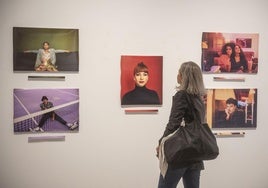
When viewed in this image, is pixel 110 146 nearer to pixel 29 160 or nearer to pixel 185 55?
pixel 29 160

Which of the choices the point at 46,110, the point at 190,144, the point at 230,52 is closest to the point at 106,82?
the point at 46,110

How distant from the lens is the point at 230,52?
10.7 feet

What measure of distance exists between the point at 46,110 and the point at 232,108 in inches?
71.7

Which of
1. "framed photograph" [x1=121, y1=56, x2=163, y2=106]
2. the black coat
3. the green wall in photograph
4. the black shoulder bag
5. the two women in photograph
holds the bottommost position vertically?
the black shoulder bag

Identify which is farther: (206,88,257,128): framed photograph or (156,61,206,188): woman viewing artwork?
(206,88,257,128): framed photograph

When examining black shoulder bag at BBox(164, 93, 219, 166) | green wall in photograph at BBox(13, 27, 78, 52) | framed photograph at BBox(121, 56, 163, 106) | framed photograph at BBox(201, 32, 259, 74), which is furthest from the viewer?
framed photograph at BBox(201, 32, 259, 74)

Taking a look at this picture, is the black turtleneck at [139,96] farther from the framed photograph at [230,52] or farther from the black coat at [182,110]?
the black coat at [182,110]

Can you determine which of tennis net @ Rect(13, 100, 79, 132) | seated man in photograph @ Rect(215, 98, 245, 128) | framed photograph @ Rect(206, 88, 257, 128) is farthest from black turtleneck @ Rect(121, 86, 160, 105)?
seated man in photograph @ Rect(215, 98, 245, 128)

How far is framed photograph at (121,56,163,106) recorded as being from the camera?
308 cm

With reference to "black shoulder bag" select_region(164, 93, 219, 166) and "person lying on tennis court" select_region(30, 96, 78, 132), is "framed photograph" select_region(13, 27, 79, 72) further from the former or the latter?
"black shoulder bag" select_region(164, 93, 219, 166)

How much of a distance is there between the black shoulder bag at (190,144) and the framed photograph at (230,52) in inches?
42.7

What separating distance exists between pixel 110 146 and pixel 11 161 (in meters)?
0.91

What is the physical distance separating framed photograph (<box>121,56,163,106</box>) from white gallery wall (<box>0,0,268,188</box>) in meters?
0.06

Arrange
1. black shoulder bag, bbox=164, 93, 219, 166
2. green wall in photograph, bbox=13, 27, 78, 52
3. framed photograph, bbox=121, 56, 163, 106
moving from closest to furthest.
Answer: black shoulder bag, bbox=164, 93, 219, 166 < green wall in photograph, bbox=13, 27, 78, 52 < framed photograph, bbox=121, 56, 163, 106
